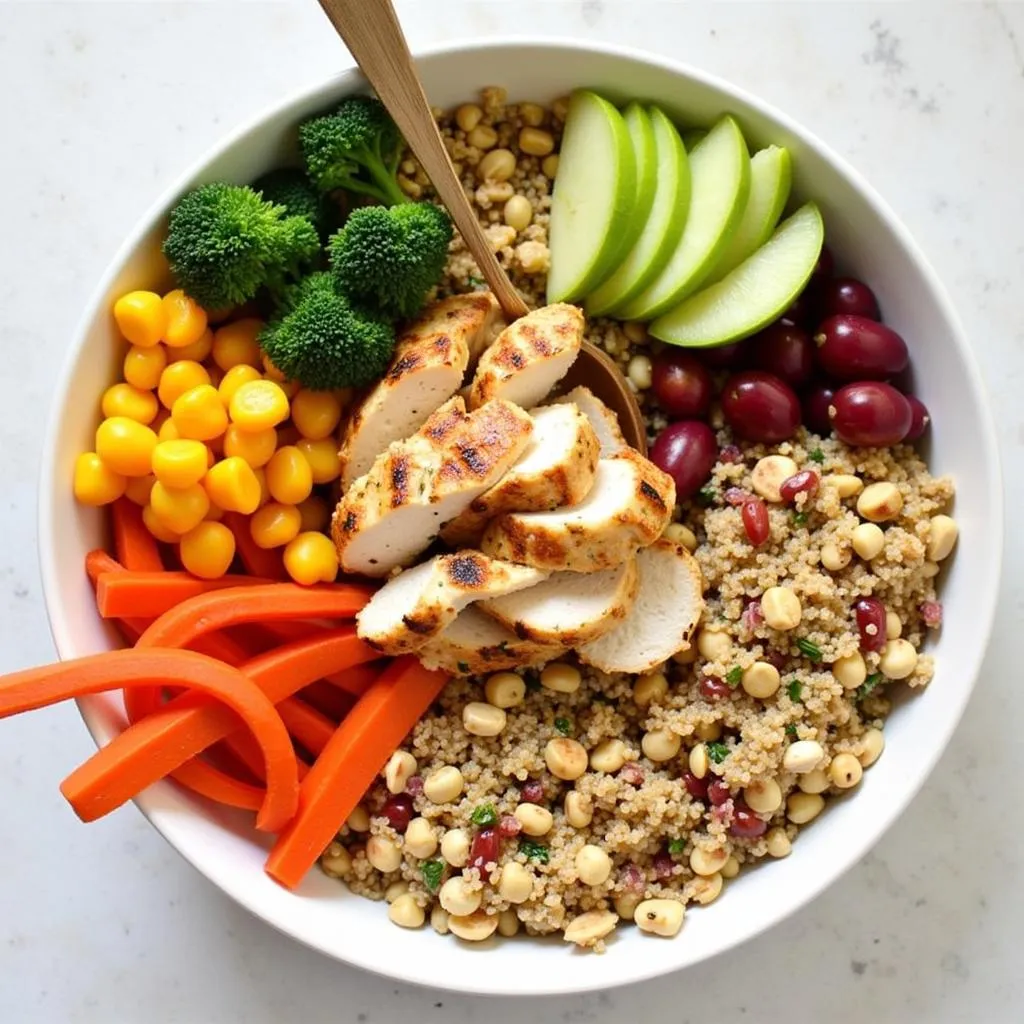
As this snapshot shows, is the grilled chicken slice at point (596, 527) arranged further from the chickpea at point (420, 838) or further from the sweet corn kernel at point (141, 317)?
the sweet corn kernel at point (141, 317)

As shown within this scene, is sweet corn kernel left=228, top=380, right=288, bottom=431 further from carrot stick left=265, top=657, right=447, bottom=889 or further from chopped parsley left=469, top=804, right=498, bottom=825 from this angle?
chopped parsley left=469, top=804, right=498, bottom=825

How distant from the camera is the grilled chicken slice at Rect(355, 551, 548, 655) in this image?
8.38 ft

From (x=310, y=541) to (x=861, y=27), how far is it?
218cm

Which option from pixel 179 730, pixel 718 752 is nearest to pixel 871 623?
pixel 718 752

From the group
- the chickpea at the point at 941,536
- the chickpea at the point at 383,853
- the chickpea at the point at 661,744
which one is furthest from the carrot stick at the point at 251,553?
the chickpea at the point at 941,536

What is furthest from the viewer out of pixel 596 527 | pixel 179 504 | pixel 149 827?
pixel 149 827

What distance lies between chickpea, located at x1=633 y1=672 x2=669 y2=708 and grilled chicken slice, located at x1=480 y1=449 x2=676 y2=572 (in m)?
0.38

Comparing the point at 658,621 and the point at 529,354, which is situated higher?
the point at 529,354

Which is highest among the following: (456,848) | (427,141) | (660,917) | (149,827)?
(427,141)

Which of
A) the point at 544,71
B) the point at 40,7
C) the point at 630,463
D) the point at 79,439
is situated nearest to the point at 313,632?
the point at 79,439

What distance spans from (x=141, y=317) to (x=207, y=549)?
57cm

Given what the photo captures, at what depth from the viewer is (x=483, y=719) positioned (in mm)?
2723

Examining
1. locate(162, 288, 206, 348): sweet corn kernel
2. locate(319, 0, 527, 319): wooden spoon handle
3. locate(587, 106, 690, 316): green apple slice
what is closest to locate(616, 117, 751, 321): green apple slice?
locate(587, 106, 690, 316): green apple slice

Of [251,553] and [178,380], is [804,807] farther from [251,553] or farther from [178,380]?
[178,380]
